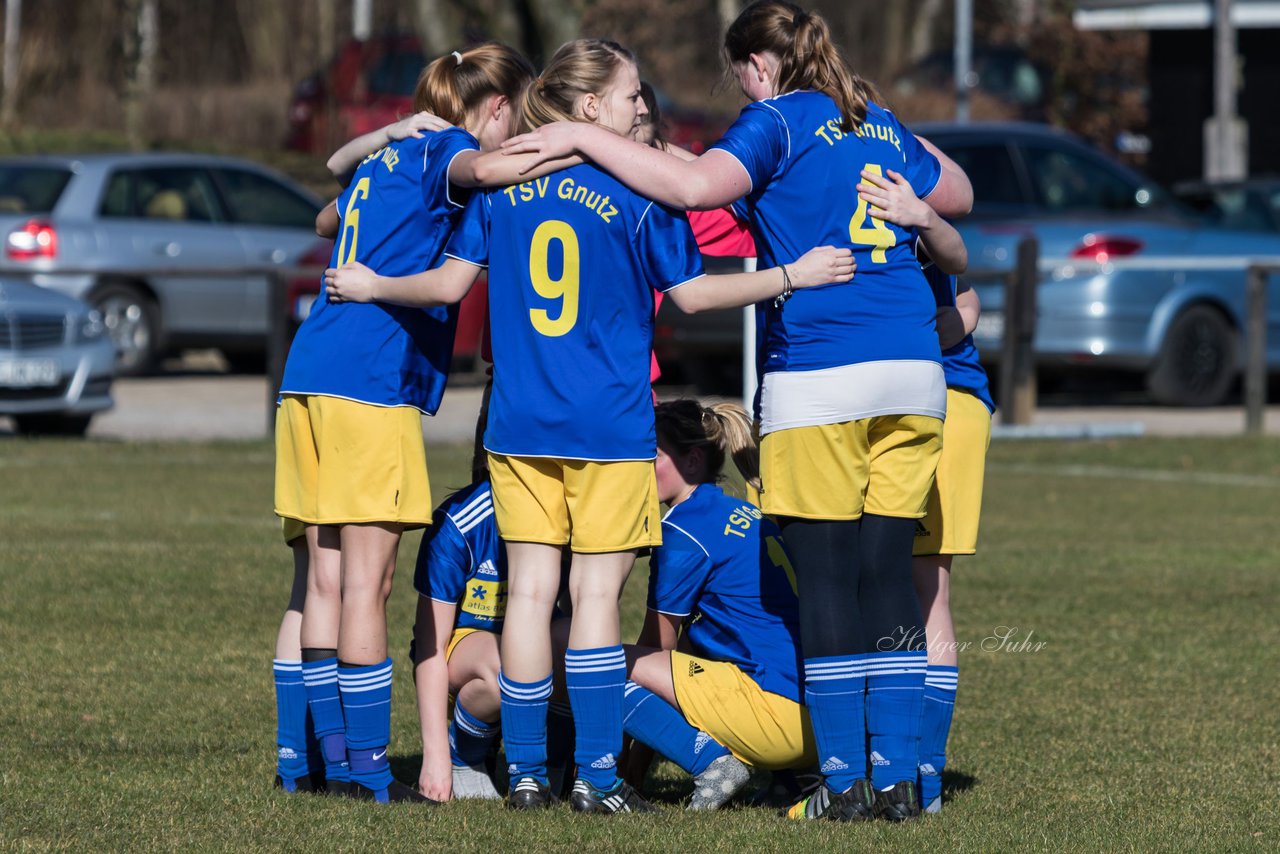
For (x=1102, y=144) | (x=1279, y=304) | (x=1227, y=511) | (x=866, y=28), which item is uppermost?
(x=866, y=28)

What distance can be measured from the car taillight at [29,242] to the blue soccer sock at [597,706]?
12.6 metres

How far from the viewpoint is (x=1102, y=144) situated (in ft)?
111

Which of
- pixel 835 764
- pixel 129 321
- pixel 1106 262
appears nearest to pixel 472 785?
pixel 835 764

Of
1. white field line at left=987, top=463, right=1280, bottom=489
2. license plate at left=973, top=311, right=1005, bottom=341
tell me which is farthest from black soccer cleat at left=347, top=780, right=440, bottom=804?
license plate at left=973, top=311, right=1005, bottom=341

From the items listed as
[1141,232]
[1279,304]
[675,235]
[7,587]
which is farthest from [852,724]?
[1279,304]

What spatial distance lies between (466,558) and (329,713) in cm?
49

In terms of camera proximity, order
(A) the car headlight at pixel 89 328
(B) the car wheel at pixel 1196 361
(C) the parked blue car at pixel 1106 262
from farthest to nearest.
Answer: (B) the car wheel at pixel 1196 361
(C) the parked blue car at pixel 1106 262
(A) the car headlight at pixel 89 328

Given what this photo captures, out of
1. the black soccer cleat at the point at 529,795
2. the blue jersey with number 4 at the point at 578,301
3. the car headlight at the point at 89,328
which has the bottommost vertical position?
the black soccer cleat at the point at 529,795

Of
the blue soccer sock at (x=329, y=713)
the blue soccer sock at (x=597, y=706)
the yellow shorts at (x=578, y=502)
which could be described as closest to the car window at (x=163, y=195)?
the blue soccer sock at (x=329, y=713)

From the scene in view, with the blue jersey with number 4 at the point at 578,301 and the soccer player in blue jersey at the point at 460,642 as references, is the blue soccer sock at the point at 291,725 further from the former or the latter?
the blue jersey with number 4 at the point at 578,301

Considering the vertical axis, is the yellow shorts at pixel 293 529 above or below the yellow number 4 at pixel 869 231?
below

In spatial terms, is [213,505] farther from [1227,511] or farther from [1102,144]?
[1102,144]

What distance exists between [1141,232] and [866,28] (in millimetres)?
36937

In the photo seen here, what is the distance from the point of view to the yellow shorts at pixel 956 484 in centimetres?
504
